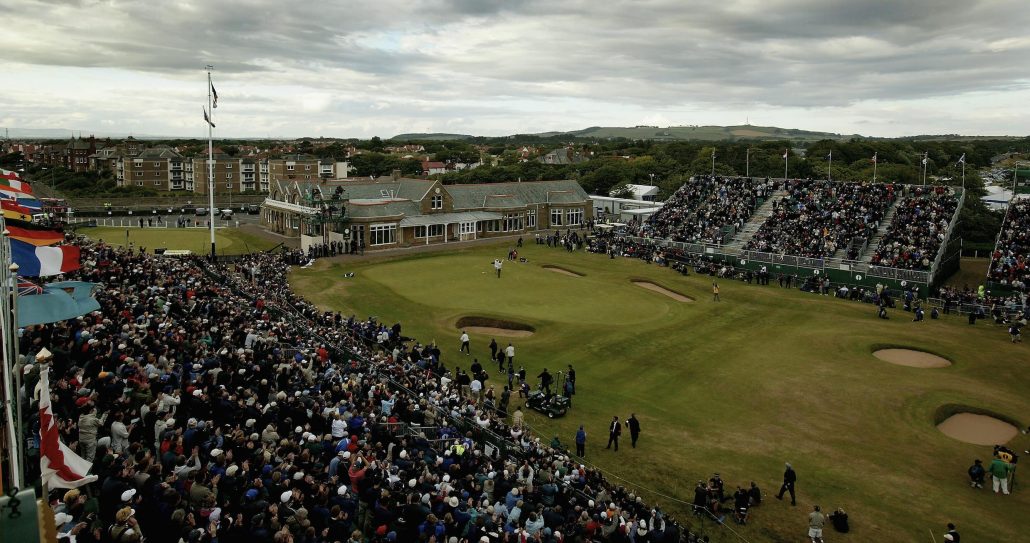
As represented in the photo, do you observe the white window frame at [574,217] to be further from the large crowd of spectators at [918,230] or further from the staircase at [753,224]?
the large crowd of spectators at [918,230]

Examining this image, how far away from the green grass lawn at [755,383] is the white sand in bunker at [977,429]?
25.9 inches

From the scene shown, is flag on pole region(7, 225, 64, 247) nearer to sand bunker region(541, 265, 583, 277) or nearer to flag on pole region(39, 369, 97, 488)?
flag on pole region(39, 369, 97, 488)

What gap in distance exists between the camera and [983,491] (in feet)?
68.7

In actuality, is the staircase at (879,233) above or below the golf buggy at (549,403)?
above

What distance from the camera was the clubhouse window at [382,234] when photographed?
212ft

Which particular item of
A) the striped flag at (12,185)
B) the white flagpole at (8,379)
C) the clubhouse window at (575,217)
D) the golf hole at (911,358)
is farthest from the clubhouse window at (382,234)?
the white flagpole at (8,379)

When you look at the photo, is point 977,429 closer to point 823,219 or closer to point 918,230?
point 918,230

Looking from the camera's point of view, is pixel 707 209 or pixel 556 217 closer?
pixel 707 209

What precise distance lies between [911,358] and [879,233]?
22.7 m

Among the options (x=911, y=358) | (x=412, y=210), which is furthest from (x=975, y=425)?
(x=412, y=210)

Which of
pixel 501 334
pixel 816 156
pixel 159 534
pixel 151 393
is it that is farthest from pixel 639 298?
pixel 816 156

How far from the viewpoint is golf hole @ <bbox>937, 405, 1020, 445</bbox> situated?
82.3ft

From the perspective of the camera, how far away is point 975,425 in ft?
86.2

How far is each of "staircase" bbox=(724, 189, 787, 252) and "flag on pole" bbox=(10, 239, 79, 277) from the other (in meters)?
48.9
